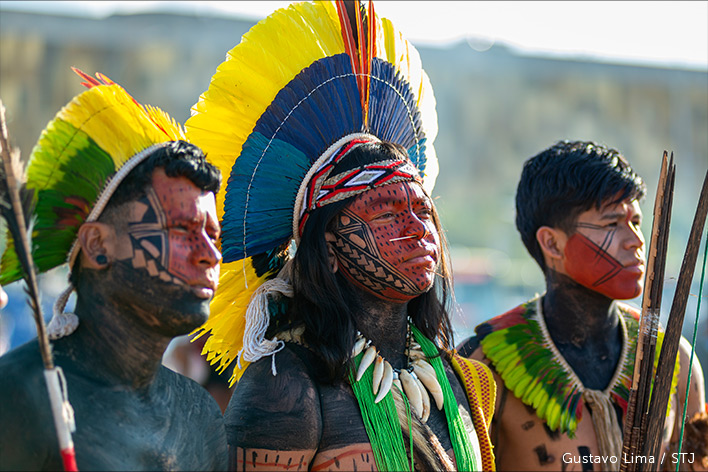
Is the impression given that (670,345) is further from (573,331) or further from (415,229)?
(415,229)

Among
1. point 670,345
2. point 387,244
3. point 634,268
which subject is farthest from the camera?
point 634,268

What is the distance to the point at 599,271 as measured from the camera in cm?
338

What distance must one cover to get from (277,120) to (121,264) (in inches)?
36.0

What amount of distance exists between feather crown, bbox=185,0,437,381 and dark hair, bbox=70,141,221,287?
51 cm

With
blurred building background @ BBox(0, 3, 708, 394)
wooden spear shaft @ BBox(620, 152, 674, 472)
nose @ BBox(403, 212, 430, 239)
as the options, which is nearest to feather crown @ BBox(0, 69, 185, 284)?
nose @ BBox(403, 212, 430, 239)

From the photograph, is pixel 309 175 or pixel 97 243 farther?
pixel 309 175

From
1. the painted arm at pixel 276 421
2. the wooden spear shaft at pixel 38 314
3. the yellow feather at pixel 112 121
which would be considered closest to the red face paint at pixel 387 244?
the painted arm at pixel 276 421

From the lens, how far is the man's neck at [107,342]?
206 cm

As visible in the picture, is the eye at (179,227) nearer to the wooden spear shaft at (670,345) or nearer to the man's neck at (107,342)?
the man's neck at (107,342)

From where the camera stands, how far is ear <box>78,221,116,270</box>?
80.8 inches

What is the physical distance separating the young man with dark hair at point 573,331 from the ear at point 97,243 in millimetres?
1951

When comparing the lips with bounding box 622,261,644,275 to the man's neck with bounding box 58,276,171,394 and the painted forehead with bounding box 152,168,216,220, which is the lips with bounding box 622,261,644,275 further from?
the man's neck with bounding box 58,276,171,394

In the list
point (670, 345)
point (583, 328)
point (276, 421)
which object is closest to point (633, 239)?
point (583, 328)

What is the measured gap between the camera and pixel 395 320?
285 cm
